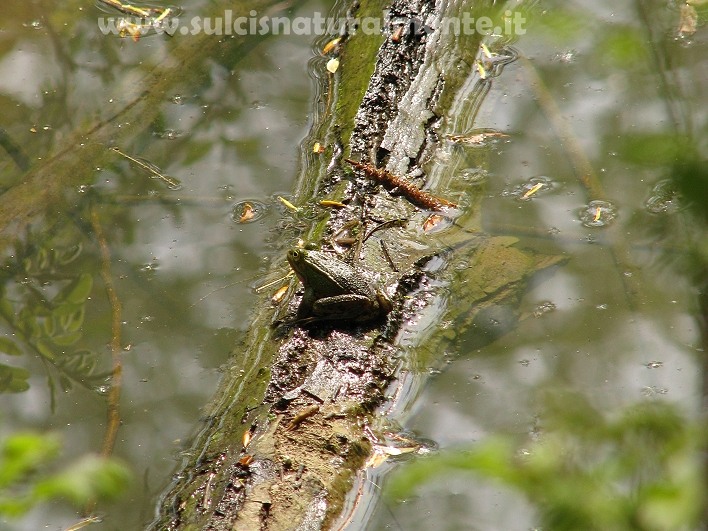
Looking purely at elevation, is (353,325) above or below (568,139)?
below

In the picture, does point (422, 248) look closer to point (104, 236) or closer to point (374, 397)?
point (374, 397)

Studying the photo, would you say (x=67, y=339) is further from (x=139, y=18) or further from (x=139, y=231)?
(x=139, y=18)

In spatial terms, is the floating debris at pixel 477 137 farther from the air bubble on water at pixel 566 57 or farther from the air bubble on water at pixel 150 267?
the air bubble on water at pixel 150 267

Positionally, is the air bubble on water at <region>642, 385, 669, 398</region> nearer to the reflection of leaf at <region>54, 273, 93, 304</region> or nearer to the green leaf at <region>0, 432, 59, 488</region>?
the green leaf at <region>0, 432, 59, 488</region>

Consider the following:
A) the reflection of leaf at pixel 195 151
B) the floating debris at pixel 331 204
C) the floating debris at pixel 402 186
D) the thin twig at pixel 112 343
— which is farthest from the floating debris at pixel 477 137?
the thin twig at pixel 112 343

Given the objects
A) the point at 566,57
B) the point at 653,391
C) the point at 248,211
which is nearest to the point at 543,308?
the point at 653,391

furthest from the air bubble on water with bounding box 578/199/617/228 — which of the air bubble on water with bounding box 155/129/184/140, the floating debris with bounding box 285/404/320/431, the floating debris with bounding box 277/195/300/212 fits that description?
the air bubble on water with bounding box 155/129/184/140
